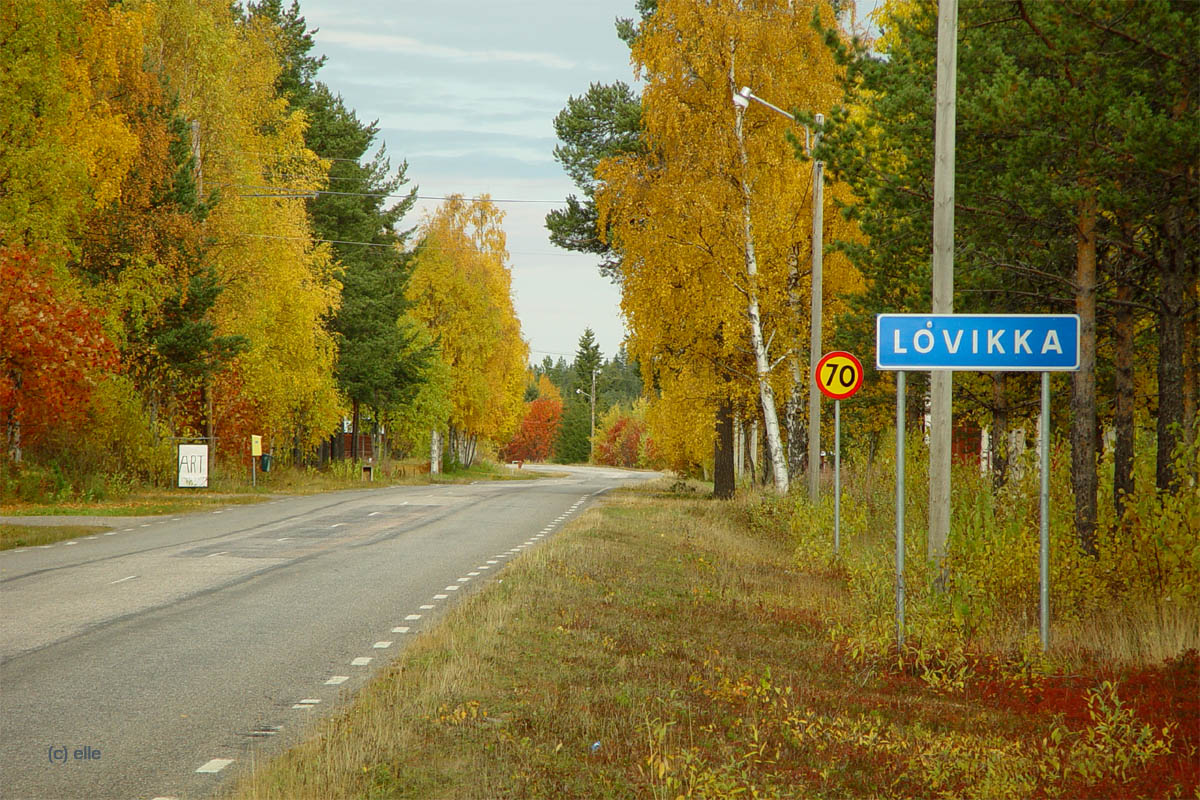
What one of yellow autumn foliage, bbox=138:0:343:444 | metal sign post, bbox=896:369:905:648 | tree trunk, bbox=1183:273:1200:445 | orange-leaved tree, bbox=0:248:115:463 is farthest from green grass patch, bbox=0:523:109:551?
tree trunk, bbox=1183:273:1200:445

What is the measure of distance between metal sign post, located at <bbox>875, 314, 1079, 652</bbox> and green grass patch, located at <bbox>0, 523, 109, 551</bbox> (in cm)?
1480

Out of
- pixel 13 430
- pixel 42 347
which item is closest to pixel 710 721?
pixel 42 347

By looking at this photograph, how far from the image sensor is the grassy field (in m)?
5.46

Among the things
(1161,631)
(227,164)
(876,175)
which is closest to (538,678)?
(1161,631)

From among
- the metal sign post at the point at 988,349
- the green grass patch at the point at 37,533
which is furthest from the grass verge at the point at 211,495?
the metal sign post at the point at 988,349

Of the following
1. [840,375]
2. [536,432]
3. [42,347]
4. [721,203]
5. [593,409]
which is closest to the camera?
[840,375]

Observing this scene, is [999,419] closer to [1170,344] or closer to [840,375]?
[840,375]

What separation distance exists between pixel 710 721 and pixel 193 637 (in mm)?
5594

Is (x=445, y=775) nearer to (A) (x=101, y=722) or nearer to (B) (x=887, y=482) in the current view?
(A) (x=101, y=722)

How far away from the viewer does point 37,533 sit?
770 inches

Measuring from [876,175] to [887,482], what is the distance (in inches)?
411

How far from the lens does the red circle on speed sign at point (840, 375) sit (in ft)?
46.5

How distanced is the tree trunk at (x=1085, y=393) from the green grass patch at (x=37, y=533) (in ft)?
51.0

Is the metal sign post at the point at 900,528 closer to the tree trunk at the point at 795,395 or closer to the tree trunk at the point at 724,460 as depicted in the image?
the tree trunk at the point at 795,395
